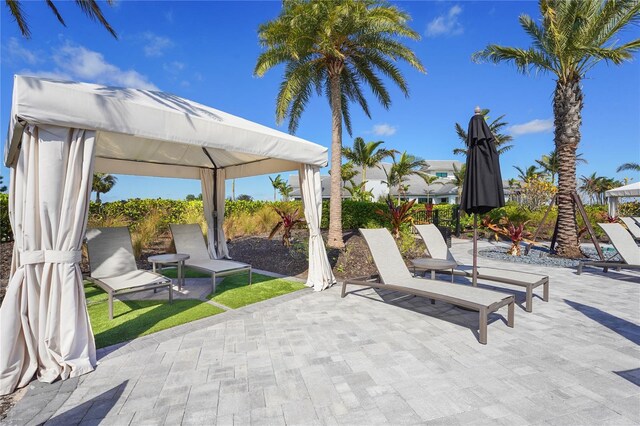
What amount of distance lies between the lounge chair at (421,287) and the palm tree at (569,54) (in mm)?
7574

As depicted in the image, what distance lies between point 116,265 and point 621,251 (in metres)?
10.1

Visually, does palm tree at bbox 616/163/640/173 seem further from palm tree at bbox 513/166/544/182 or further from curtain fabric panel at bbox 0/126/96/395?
curtain fabric panel at bbox 0/126/96/395

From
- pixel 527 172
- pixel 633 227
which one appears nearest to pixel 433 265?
pixel 633 227

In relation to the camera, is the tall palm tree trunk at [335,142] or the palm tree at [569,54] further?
the tall palm tree trunk at [335,142]

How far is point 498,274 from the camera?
16.5ft

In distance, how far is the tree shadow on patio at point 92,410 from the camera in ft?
7.27

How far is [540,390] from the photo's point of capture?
2.54m

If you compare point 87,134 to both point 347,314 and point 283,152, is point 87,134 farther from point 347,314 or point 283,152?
point 347,314

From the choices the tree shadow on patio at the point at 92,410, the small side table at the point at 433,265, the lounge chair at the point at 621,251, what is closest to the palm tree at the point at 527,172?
the lounge chair at the point at 621,251

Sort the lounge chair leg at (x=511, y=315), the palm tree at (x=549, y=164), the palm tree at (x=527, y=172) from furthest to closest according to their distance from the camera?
1. the palm tree at (x=527, y=172)
2. the palm tree at (x=549, y=164)
3. the lounge chair leg at (x=511, y=315)

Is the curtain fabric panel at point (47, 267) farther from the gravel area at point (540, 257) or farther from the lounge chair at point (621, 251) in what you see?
the gravel area at point (540, 257)

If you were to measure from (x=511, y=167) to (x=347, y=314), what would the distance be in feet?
144

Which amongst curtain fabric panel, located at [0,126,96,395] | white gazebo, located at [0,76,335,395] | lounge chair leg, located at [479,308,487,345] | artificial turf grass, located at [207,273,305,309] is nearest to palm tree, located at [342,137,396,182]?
artificial turf grass, located at [207,273,305,309]

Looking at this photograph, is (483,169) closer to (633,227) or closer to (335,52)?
(335,52)
